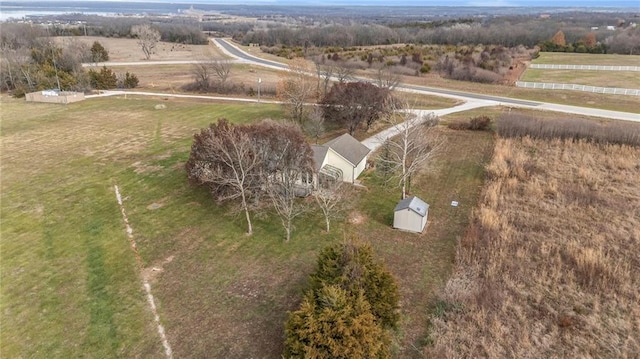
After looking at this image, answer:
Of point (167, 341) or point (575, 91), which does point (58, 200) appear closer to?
point (167, 341)

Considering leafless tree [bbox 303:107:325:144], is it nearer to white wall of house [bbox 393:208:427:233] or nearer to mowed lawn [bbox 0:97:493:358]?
mowed lawn [bbox 0:97:493:358]

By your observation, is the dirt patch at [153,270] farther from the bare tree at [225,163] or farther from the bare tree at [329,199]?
the bare tree at [329,199]

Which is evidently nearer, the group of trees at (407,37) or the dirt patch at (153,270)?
the dirt patch at (153,270)

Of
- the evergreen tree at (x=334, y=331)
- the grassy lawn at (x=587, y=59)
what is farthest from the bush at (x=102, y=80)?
the grassy lawn at (x=587, y=59)

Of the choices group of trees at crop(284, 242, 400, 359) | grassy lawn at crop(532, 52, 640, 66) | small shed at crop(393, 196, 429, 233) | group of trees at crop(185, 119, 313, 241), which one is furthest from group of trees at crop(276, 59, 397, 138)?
grassy lawn at crop(532, 52, 640, 66)

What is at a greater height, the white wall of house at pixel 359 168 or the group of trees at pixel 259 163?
the group of trees at pixel 259 163

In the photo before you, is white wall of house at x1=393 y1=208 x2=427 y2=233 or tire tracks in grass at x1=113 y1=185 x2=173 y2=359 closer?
tire tracks in grass at x1=113 y1=185 x2=173 y2=359
